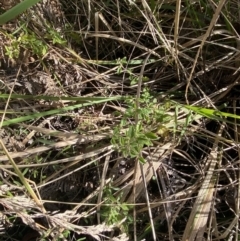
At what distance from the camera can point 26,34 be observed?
1.33 m

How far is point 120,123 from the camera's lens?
4.27 feet

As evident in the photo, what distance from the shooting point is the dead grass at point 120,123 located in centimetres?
132

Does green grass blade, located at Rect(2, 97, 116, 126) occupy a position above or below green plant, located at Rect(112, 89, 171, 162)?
above

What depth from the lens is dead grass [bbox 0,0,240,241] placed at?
4.32 feet

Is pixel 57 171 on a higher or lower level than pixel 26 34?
lower

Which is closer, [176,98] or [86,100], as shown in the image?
[86,100]

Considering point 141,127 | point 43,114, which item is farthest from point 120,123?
point 43,114

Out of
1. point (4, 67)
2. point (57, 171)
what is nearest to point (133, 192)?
point (57, 171)

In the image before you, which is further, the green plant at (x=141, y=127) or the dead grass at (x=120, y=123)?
the dead grass at (x=120, y=123)

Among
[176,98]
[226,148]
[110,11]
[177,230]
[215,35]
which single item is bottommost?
[177,230]

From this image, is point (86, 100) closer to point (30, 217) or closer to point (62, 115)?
point (62, 115)

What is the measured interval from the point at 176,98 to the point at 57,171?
0.44 meters

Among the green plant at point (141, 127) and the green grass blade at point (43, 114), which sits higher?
the green grass blade at point (43, 114)

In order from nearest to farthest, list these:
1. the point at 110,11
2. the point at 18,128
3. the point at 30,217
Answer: the point at 30,217
the point at 18,128
the point at 110,11
